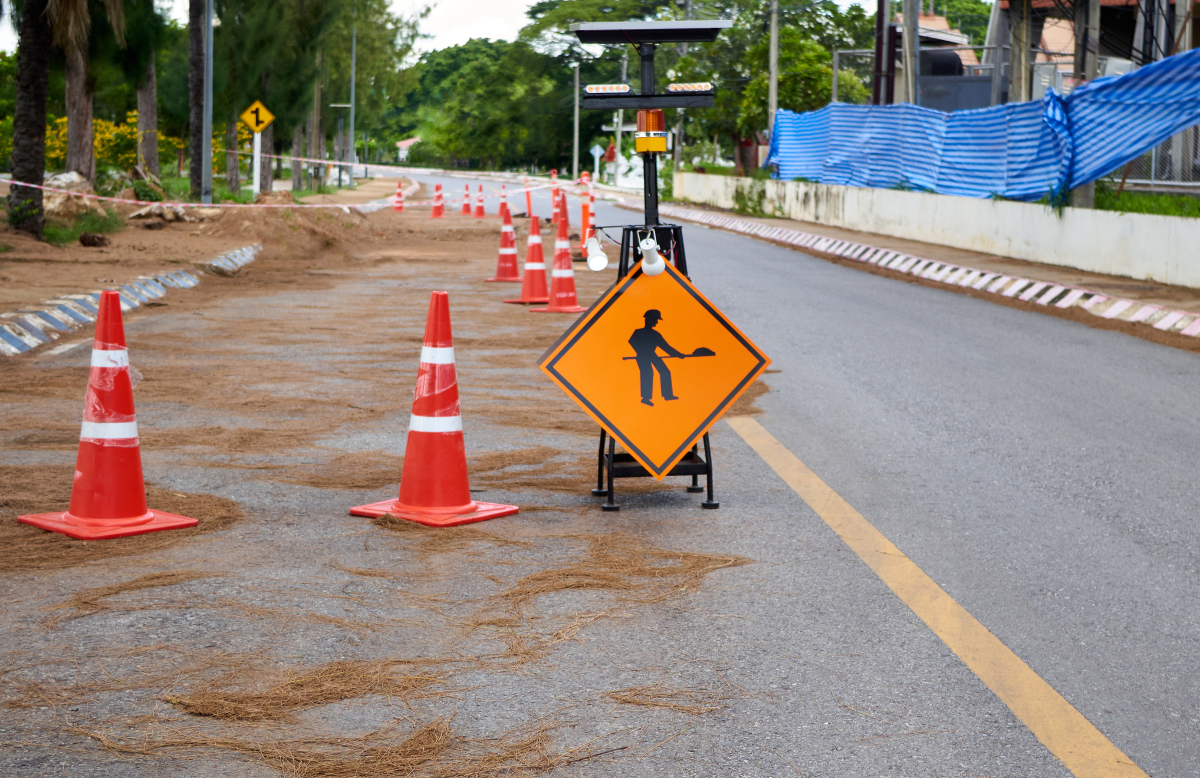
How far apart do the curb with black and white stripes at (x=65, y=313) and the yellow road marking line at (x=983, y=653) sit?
587 centimetres

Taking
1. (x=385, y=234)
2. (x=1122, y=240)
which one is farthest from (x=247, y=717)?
(x=385, y=234)

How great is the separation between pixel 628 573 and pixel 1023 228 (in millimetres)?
16998

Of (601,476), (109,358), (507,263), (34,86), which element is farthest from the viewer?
(34,86)

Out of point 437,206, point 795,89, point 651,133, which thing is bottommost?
point 651,133

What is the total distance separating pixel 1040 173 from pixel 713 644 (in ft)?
58.5

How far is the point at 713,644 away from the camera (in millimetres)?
4258

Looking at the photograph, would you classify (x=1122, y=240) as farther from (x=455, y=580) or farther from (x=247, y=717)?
(x=247, y=717)

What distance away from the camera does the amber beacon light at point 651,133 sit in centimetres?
599

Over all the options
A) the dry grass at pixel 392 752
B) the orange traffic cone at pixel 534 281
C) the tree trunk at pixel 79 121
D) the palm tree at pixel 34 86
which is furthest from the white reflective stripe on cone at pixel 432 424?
the tree trunk at pixel 79 121

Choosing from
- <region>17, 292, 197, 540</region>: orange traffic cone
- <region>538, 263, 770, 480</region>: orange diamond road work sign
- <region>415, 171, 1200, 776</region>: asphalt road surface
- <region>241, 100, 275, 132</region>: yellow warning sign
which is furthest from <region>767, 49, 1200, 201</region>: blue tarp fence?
<region>241, 100, 275, 132</region>: yellow warning sign

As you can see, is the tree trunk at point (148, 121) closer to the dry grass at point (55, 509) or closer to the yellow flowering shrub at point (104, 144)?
the yellow flowering shrub at point (104, 144)

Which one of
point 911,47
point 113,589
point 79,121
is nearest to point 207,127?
point 79,121

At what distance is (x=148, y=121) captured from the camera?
37.2 meters

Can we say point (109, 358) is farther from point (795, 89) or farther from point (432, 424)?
point (795, 89)
